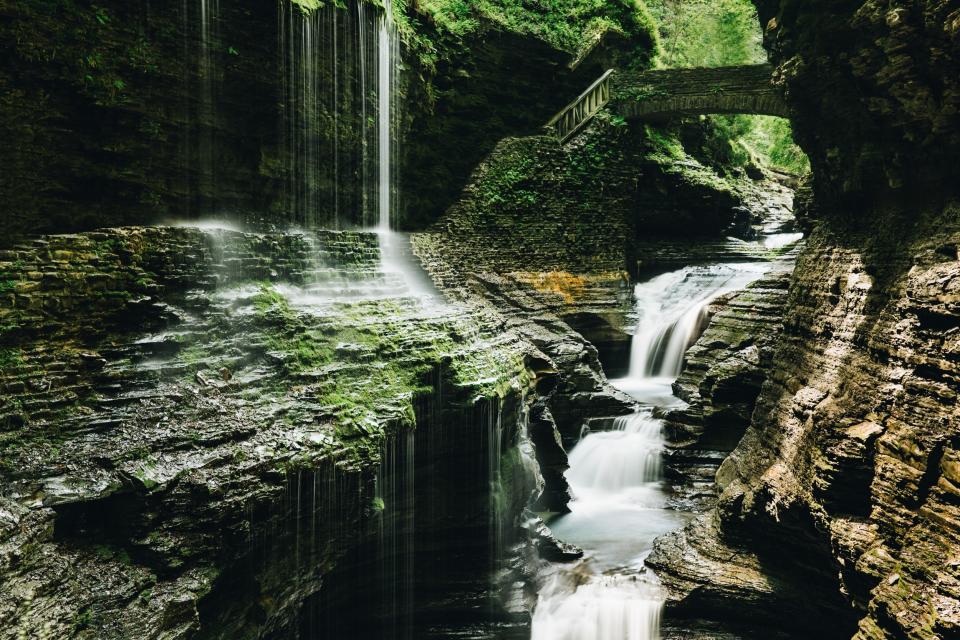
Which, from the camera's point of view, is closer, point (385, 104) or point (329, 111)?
point (329, 111)

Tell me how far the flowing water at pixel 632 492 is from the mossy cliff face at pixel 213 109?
6701mm

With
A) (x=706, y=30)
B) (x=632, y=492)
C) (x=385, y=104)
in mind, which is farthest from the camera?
(x=706, y=30)

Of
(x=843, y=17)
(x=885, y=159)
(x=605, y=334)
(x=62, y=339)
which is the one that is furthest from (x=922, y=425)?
(x=605, y=334)

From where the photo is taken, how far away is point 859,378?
5.74 metres

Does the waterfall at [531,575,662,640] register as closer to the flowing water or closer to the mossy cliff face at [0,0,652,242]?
the flowing water

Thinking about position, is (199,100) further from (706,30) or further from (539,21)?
(706,30)

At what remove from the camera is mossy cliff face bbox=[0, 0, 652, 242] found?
6875 mm

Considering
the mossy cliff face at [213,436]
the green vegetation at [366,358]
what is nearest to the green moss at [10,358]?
the mossy cliff face at [213,436]

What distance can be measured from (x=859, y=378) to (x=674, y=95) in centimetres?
1162

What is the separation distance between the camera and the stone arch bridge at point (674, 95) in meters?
14.0

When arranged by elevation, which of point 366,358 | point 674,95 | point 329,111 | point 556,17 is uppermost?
point 556,17

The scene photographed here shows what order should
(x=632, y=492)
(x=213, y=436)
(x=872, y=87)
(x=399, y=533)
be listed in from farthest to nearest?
(x=632, y=492)
(x=399, y=533)
(x=872, y=87)
(x=213, y=436)

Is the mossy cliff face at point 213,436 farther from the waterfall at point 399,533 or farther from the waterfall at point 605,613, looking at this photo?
the waterfall at point 605,613

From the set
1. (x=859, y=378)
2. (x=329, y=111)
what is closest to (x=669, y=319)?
(x=859, y=378)
